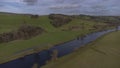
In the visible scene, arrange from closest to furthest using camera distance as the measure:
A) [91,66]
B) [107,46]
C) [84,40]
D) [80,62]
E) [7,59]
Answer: [91,66] < [80,62] < [7,59] < [107,46] < [84,40]

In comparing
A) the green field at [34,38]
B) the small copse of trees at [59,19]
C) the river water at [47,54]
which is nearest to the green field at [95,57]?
the river water at [47,54]

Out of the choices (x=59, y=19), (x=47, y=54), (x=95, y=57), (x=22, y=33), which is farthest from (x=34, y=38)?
(x=95, y=57)

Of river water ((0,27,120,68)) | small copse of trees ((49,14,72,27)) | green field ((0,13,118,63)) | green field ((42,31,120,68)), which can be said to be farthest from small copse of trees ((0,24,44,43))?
green field ((42,31,120,68))

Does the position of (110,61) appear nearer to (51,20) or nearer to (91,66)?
(91,66)

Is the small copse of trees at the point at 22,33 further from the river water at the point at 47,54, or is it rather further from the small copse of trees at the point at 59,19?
the river water at the point at 47,54

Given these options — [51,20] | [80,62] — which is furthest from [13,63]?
[80,62]

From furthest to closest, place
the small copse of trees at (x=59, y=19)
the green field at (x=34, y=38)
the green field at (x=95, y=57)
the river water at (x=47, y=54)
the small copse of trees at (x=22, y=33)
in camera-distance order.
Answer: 1. the small copse of trees at (x=59, y=19)
2. the river water at (x=47, y=54)
3. the green field at (x=34, y=38)
4. the small copse of trees at (x=22, y=33)
5. the green field at (x=95, y=57)

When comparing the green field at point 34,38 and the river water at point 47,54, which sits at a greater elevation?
the green field at point 34,38
